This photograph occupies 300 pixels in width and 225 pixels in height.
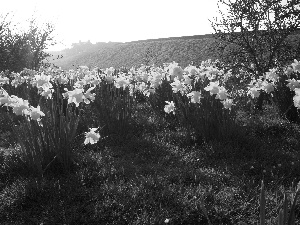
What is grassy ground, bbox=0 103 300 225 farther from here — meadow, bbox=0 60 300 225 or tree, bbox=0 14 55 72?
tree, bbox=0 14 55 72

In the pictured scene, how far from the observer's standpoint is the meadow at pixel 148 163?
2908 millimetres

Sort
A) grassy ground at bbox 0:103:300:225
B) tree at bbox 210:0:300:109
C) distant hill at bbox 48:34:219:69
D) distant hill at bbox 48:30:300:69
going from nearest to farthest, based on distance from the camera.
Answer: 1. grassy ground at bbox 0:103:300:225
2. tree at bbox 210:0:300:109
3. distant hill at bbox 48:30:300:69
4. distant hill at bbox 48:34:219:69

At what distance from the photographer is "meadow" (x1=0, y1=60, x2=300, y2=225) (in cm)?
291

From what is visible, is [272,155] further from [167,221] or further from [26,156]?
[26,156]

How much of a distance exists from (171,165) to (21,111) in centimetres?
201

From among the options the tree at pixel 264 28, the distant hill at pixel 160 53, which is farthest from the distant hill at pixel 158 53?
the tree at pixel 264 28

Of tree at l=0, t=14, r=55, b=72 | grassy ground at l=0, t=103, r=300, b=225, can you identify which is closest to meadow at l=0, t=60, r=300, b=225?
grassy ground at l=0, t=103, r=300, b=225

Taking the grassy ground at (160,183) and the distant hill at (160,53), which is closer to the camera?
the grassy ground at (160,183)

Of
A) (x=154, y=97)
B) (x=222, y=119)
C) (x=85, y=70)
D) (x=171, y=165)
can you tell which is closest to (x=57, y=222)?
(x=171, y=165)

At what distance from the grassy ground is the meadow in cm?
1

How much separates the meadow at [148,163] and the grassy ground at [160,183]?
0.04 feet

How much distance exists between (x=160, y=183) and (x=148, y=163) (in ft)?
2.37

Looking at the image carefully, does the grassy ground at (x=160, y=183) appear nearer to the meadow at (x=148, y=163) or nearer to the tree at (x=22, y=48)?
the meadow at (x=148, y=163)

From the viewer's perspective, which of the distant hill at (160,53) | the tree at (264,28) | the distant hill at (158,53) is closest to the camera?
the tree at (264,28)
